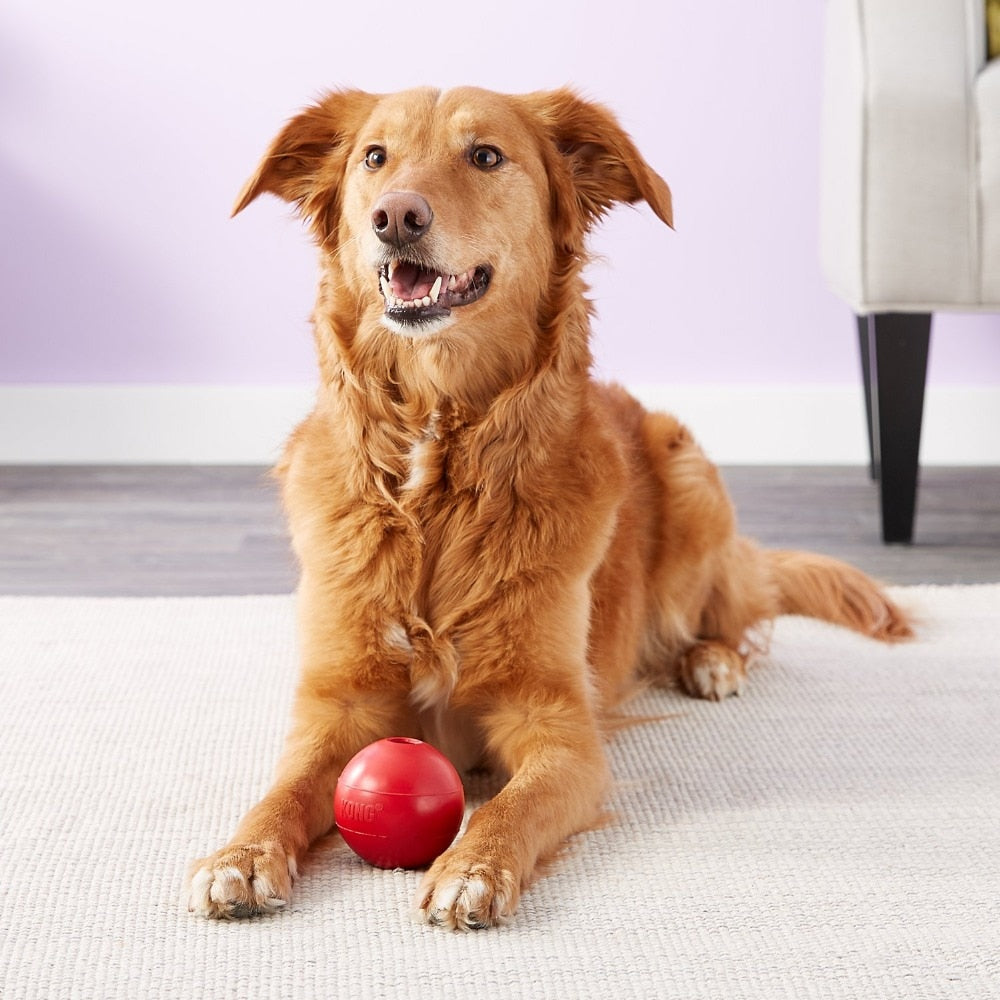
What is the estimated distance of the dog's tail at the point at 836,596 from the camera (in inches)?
112

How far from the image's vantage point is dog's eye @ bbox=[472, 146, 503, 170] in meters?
2.03

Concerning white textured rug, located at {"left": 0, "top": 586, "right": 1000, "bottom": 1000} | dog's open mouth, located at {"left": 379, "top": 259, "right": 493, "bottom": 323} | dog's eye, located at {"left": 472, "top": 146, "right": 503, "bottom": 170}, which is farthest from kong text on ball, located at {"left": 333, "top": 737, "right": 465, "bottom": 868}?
dog's eye, located at {"left": 472, "top": 146, "right": 503, "bottom": 170}

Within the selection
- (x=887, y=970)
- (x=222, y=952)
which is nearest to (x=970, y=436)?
(x=887, y=970)

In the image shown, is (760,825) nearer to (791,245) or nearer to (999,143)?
(999,143)

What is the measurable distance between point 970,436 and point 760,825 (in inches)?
105

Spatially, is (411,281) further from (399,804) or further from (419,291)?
(399,804)

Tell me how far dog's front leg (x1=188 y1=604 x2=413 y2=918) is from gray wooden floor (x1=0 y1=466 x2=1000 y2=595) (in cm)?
117

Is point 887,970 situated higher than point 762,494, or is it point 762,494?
point 887,970

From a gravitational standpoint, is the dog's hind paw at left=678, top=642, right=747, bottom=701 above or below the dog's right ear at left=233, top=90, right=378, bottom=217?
below

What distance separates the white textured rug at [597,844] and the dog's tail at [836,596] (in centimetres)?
8

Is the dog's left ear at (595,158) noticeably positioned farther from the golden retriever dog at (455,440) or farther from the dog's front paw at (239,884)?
the dog's front paw at (239,884)

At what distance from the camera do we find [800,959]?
5.12 feet

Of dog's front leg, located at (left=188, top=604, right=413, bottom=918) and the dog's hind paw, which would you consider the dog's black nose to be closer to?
dog's front leg, located at (left=188, top=604, right=413, bottom=918)

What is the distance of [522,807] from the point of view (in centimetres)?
178
